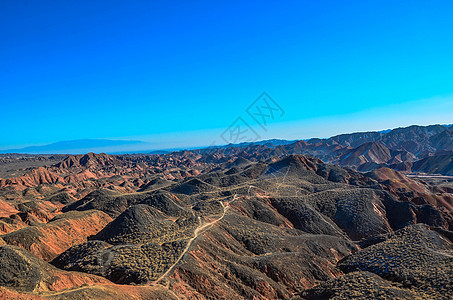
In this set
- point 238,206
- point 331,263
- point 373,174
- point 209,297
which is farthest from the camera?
point 373,174

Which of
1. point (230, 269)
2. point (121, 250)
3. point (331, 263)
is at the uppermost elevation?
point (121, 250)

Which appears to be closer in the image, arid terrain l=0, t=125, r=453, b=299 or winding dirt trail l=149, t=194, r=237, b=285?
arid terrain l=0, t=125, r=453, b=299

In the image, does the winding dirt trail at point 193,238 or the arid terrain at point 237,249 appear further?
the winding dirt trail at point 193,238

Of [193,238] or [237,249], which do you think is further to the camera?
[237,249]

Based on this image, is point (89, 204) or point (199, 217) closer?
point (199, 217)

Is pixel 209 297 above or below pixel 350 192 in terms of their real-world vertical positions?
below

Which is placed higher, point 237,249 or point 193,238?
point 193,238

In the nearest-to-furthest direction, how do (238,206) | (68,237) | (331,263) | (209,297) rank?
(209,297), (331,263), (68,237), (238,206)

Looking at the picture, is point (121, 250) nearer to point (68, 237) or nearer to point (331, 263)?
point (68, 237)

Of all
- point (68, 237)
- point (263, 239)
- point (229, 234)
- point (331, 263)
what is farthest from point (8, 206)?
point (331, 263)

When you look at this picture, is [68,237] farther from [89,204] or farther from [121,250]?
[89,204]
